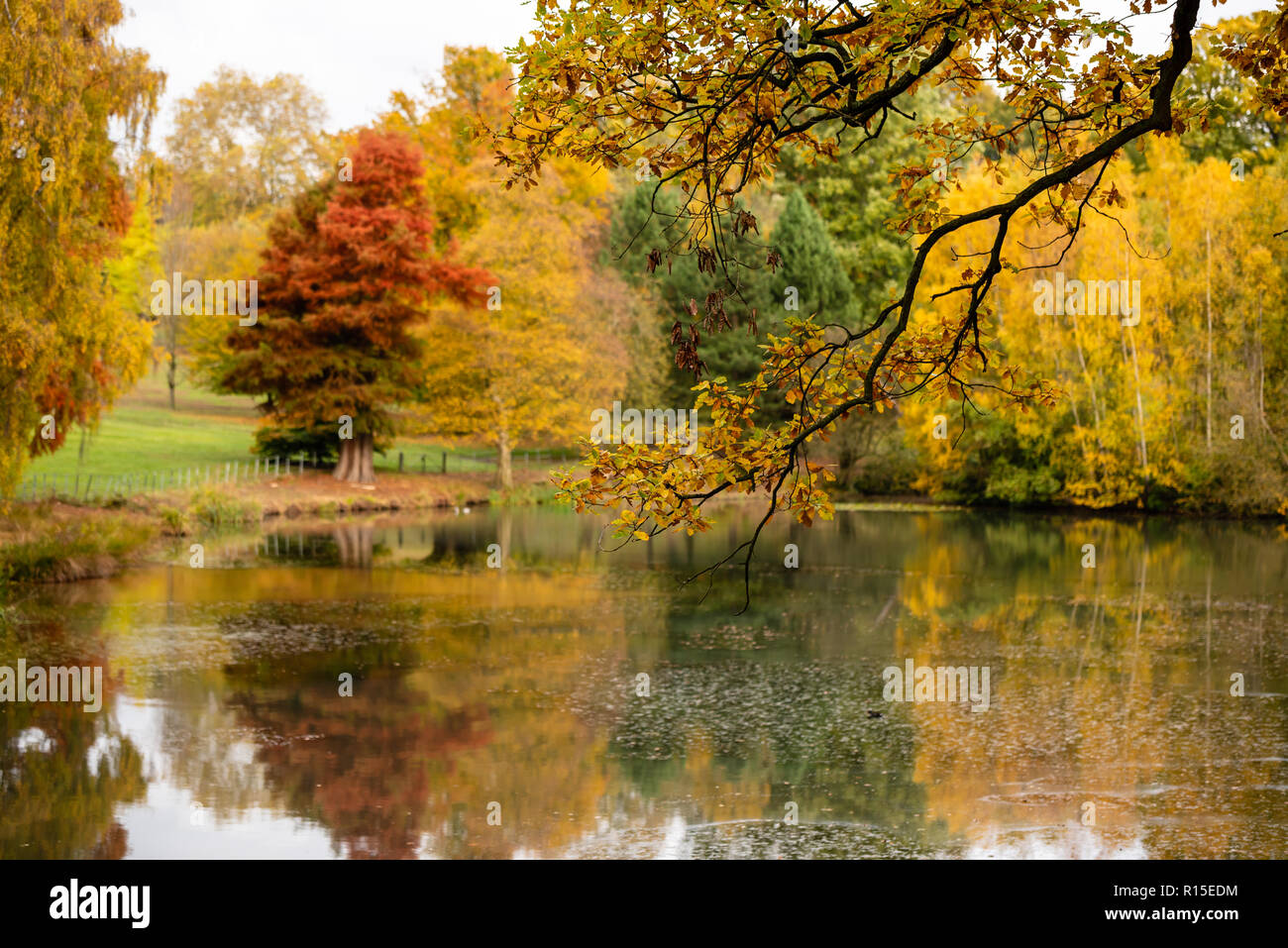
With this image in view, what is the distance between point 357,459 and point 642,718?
28749 mm

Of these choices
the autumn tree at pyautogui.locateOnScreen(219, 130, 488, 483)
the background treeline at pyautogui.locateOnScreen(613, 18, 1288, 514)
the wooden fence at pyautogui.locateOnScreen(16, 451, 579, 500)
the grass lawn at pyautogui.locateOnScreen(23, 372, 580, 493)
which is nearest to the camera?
the wooden fence at pyautogui.locateOnScreen(16, 451, 579, 500)

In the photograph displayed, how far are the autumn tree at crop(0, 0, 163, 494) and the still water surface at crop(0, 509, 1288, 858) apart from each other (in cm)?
351

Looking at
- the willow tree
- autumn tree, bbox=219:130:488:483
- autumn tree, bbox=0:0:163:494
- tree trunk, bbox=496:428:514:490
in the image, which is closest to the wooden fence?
tree trunk, bbox=496:428:514:490

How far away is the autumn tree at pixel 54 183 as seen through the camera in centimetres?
1862

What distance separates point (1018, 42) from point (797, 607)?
14.9 m

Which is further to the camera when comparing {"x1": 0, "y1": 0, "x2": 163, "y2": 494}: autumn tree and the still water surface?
{"x1": 0, "y1": 0, "x2": 163, "y2": 494}: autumn tree

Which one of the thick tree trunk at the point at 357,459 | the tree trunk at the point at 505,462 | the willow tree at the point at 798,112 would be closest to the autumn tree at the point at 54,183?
the willow tree at the point at 798,112

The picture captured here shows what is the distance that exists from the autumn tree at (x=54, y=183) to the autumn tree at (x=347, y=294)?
15331 millimetres

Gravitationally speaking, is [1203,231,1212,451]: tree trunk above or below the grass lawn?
above

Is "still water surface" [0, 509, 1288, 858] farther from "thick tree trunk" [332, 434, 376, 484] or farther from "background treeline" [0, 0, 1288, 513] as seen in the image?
"thick tree trunk" [332, 434, 376, 484]

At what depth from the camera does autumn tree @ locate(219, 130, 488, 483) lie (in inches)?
1476

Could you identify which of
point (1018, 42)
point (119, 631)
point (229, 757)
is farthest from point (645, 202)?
point (1018, 42)

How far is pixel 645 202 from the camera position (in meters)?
45.6
